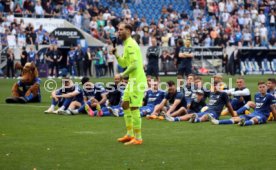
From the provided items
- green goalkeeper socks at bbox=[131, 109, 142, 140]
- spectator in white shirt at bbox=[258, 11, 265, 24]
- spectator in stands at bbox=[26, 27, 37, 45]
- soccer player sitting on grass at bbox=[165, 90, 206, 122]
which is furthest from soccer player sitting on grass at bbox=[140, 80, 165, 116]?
spectator in white shirt at bbox=[258, 11, 265, 24]

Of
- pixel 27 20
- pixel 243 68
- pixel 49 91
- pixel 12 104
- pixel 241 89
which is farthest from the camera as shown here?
pixel 243 68

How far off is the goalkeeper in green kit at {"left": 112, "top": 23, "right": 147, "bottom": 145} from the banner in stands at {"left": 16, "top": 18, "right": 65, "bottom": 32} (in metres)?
26.3

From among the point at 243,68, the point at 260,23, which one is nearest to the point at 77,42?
the point at 243,68

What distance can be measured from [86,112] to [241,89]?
4.06m

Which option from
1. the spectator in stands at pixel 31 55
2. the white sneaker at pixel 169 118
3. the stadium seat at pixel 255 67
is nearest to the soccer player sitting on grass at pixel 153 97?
the white sneaker at pixel 169 118

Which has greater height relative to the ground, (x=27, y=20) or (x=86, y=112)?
(x=27, y=20)

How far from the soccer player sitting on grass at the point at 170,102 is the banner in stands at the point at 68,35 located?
21.4 m

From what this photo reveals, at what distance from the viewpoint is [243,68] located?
42.7 m

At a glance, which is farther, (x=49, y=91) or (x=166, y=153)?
(x=49, y=91)

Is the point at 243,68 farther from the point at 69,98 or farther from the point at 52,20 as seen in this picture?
the point at 69,98

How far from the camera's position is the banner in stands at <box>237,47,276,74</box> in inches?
1692

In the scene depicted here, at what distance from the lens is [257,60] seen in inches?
1724

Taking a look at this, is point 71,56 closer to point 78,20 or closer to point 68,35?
point 68,35

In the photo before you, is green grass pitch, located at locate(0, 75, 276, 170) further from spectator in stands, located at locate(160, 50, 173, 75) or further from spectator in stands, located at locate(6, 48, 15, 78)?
spectator in stands, located at locate(160, 50, 173, 75)
